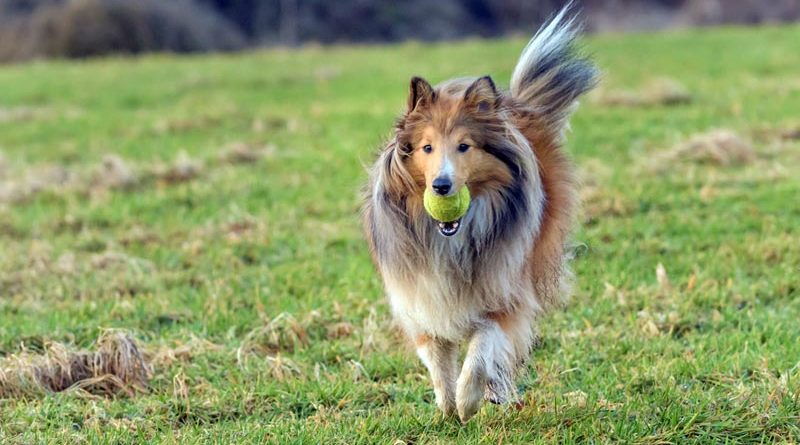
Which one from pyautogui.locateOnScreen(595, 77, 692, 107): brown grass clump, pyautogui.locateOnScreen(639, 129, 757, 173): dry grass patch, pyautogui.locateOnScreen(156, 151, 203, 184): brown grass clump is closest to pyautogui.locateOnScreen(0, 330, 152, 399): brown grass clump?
pyautogui.locateOnScreen(156, 151, 203, 184): brown grass clump

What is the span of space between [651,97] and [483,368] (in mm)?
9321

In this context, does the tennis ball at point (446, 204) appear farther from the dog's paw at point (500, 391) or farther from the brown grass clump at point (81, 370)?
the brown grass clump at point (81, 370)

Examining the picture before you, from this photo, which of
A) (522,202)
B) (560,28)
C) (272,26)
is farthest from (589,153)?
(272,26)

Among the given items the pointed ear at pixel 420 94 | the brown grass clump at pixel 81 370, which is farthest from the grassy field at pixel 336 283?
the pointed ear at pixel 420 94

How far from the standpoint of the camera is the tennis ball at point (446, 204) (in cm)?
379

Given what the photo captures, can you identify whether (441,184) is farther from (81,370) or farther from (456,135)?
(81,370)

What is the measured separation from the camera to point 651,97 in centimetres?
1238

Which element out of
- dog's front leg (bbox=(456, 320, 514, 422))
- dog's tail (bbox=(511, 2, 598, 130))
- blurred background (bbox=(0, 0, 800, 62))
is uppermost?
dog's tail (bbox=(511, 2, 598, 130))

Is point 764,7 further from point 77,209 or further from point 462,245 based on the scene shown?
point 462,245

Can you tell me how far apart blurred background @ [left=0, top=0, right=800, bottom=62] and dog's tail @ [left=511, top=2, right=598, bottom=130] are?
17727mm

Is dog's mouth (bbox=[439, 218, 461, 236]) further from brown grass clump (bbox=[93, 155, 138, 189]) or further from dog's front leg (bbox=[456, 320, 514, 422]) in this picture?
brown grass clump (bbox=[93, 155, 138, 189])

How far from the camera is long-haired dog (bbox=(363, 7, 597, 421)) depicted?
3885 mm

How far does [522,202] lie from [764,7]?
86.5 ft

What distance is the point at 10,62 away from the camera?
2436 cm
